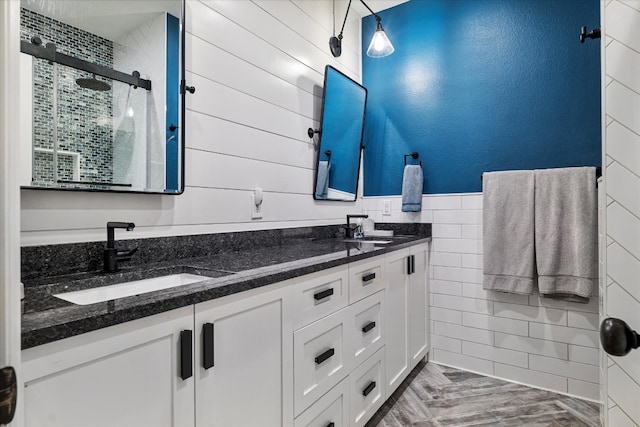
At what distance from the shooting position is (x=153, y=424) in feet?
A: 2.47

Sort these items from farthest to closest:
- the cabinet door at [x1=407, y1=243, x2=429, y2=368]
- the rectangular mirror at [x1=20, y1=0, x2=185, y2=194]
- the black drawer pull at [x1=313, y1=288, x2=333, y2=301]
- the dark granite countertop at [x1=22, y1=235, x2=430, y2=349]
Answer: the cabinet door at [x1=407, y1=243, x2=429, y2=368], the black drawer pull at [x1=313, y1=288, x2=333, y2=301], the rectangular mirror at [x1=20, y1=0, x2=185, y2=194], the dark granite countertop at [x1=22, y1=235, x2=430, y2=349]

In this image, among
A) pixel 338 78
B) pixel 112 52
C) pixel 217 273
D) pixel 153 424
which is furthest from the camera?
pixel 338 78

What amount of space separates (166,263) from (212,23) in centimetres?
111

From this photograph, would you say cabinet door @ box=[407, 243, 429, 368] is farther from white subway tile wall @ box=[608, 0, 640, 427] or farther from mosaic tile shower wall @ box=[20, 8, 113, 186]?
mosaic tile shower wall @ box=[20, 8, 113, 186]

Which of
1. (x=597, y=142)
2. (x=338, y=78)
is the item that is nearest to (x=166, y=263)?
(x=338, y=78)

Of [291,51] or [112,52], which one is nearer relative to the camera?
[112,52]

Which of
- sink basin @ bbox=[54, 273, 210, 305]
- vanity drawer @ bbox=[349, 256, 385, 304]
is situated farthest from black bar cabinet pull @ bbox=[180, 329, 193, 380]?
vanity drawer @ bbox=[349, 256, 385, 304]

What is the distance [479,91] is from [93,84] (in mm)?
2171

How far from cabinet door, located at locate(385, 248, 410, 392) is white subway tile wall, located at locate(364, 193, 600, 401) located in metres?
0.48

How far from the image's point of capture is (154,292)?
2.71ft

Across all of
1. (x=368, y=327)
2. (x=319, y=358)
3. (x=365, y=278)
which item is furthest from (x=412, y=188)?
(x=319, y=358)

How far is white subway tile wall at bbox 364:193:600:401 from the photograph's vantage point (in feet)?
6.42

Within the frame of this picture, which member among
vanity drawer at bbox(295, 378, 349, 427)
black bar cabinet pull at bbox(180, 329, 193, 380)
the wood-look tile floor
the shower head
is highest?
the shower head

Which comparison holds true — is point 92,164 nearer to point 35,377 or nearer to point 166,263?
point 166,263
